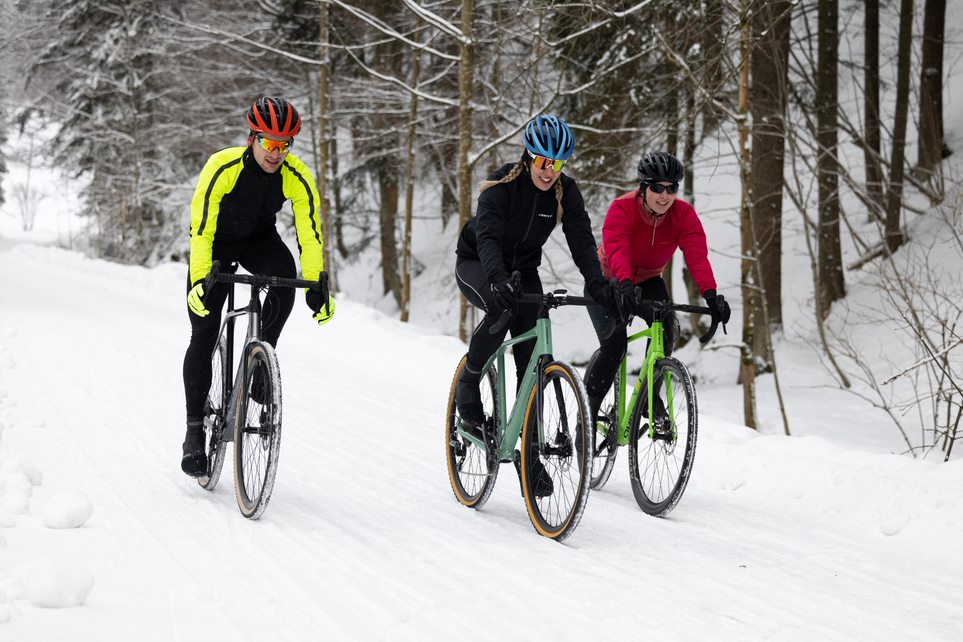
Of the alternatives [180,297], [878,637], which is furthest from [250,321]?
[180,297]

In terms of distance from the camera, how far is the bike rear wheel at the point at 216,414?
17.3 feet

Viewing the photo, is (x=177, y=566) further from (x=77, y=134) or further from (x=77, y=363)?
(x=77, y=134)

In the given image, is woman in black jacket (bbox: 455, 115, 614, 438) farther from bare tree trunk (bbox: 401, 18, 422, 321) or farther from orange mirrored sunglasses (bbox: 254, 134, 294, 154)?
bare tree trunk (bbox: 401, 18, 422, 321)

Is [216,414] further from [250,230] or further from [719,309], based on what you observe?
[719,309]

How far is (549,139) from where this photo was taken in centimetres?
495

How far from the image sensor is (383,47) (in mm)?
21359

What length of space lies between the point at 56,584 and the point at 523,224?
3.01 m

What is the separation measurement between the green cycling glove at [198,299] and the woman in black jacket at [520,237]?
1.46 m

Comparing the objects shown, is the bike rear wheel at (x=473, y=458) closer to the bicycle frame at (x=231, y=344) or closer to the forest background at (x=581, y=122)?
the bicycle frame at (x=231, y=344)

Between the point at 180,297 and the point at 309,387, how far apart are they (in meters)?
9.19

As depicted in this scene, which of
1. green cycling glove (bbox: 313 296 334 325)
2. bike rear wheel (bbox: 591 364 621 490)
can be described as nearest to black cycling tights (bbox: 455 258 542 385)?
green cycling glove (bbox: 313 296 334 325)

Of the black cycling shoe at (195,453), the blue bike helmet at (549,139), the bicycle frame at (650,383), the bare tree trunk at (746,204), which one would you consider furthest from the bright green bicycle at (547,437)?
the bare tree trunk at (746,204)

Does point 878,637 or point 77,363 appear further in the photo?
point 77,363

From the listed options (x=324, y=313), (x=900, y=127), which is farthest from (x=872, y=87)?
(x=324, y=313)
